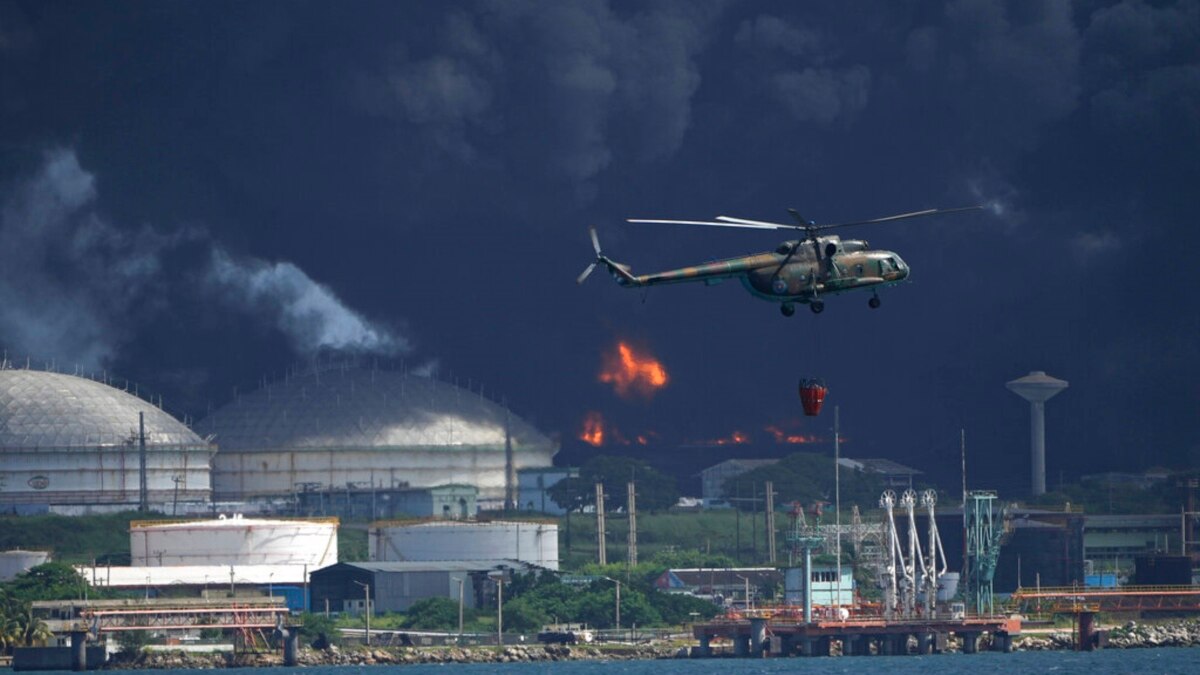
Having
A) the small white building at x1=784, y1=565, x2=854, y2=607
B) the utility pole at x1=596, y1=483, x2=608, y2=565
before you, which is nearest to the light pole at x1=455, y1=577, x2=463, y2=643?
the utility pole at x1=596, y1=483, x2=608, y2=565

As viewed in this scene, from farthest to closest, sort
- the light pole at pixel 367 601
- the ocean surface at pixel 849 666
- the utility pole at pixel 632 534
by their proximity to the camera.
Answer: the utility pole at pixel 632 534 < the light pole at pixel 367 601 < the ocean surface at pixel 849 666

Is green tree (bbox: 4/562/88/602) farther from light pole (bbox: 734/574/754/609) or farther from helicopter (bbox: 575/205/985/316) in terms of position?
helicopter (bbox: 575/205/985/316)

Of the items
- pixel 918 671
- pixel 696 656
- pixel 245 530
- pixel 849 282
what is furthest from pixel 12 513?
pixel 849 282

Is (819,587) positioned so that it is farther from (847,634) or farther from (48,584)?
(48,584)

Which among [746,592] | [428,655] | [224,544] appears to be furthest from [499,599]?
[224,544]

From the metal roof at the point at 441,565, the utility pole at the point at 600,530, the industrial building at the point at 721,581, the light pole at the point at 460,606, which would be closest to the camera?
the light pole at the point at 460,606

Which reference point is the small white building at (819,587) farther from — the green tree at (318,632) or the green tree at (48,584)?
the green tree at (48,584)

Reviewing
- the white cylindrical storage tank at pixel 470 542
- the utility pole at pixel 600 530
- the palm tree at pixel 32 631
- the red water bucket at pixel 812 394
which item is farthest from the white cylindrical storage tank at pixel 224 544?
the red water bucket at pixel 812 394
